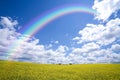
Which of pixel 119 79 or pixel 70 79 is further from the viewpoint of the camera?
pixel 119 79

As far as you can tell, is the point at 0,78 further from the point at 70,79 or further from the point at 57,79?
the point at 70,79

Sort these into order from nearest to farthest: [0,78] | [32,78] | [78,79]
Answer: [0,78] → [32,78] → [78,79]

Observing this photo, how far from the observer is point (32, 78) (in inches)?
858

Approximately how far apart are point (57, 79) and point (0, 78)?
754cm

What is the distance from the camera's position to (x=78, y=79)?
23.4 m

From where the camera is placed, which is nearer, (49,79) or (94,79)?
(49,79)

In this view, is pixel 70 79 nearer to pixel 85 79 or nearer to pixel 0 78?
pixel 85 79

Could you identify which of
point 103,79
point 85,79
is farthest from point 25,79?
point 103,79

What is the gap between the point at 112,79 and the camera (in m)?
24.5

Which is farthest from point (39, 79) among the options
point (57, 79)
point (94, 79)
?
point (94, 79)

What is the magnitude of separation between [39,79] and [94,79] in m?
8.28

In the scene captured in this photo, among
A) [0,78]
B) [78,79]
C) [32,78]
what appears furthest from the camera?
[78,79]

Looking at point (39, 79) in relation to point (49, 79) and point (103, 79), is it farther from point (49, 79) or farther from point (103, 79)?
point (103, 79)

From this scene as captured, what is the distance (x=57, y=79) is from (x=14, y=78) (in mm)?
5831
